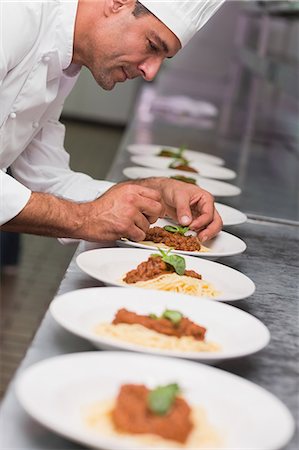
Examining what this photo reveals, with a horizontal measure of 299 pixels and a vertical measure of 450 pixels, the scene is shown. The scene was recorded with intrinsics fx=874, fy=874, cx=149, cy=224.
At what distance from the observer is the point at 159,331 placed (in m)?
1.37

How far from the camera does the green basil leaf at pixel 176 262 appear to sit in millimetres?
1742

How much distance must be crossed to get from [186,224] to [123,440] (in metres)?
1.22

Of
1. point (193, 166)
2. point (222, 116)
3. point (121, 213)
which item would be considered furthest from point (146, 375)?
point (222, 116)

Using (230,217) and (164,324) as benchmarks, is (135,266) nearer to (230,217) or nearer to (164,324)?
(164,324)

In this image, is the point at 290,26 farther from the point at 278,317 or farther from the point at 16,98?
the point at 278,317

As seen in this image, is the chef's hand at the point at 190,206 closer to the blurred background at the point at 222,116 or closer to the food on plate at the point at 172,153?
the blurred background at the point at 222,116

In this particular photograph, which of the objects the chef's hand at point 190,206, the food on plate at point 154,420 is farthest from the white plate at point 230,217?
the food on plate at point 154,420

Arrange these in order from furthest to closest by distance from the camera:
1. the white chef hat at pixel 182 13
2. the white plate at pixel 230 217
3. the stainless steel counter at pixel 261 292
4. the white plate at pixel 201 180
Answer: the white plate at pixel 201 180, the white plate at pixel 230 217, the white chef hat at pixel 182 13, the stainless steel counter at pixel 261 292

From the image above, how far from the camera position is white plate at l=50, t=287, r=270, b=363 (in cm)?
129

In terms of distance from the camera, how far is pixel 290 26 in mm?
6438

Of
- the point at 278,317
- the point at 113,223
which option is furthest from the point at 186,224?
the point at 278,317

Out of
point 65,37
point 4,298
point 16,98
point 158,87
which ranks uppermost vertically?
point 65,37

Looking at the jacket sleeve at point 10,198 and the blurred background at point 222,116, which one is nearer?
the jacket sleeve at point 10,198

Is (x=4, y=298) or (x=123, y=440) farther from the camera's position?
(x=4, y=298)
